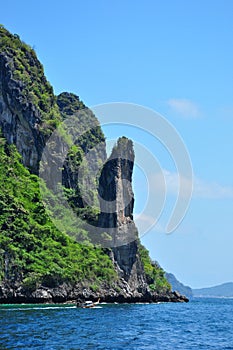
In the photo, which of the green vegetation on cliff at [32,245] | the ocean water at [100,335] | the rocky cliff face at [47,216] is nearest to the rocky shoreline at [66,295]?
the rocky cliff face at [47,216]

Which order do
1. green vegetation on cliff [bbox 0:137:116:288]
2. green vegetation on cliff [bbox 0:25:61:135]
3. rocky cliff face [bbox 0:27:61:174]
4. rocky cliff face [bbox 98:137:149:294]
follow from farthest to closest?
green vegetation on cliff [bbox 0:25:61:135] → rocky cliff face [bbox 0:27:61:174] → rocky cliff face [bbox 98:137:149:294] → green vegetation on cliff [bbox 0:137:116:288]

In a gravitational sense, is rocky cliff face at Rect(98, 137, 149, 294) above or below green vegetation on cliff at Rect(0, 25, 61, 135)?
below

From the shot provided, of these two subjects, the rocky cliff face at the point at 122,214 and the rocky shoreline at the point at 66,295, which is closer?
the rocky shoreline at the point at 66,295

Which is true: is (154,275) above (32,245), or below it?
below

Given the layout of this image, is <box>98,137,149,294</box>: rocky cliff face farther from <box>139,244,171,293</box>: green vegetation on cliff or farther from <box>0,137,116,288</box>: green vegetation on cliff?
<box>139,244,171,293</box>: green vegetation on cliff

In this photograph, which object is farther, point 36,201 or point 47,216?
point 36,201

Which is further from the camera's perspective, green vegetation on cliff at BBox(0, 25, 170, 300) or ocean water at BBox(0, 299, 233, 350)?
green vegetation on cliff at BBox(0, 25, 170, 300)

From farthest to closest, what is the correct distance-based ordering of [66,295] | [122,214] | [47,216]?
[122,214] < [47,216] < [66,295]

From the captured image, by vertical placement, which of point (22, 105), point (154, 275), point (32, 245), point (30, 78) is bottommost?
point (154, 275)

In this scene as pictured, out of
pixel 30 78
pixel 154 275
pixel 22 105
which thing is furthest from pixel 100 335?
pixel 30 78

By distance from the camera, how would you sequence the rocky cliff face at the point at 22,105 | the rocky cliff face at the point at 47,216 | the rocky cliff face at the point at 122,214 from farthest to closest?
the rocky cliff face at the point at 22,105, the rocky cliff face at the point at 122,214, the rocky cliff face at the point at 47,216

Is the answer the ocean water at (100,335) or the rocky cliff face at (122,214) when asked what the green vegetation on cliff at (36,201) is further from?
the ocean water at (100,335)

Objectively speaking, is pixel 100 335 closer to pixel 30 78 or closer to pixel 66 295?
Result: pixel 66 295

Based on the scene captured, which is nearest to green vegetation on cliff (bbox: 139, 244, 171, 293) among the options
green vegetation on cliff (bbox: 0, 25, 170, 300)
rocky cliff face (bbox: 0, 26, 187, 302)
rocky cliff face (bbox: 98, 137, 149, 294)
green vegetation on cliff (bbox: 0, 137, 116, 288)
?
green vegetation on cliff (bbox: 0, 25, 170, 300)
